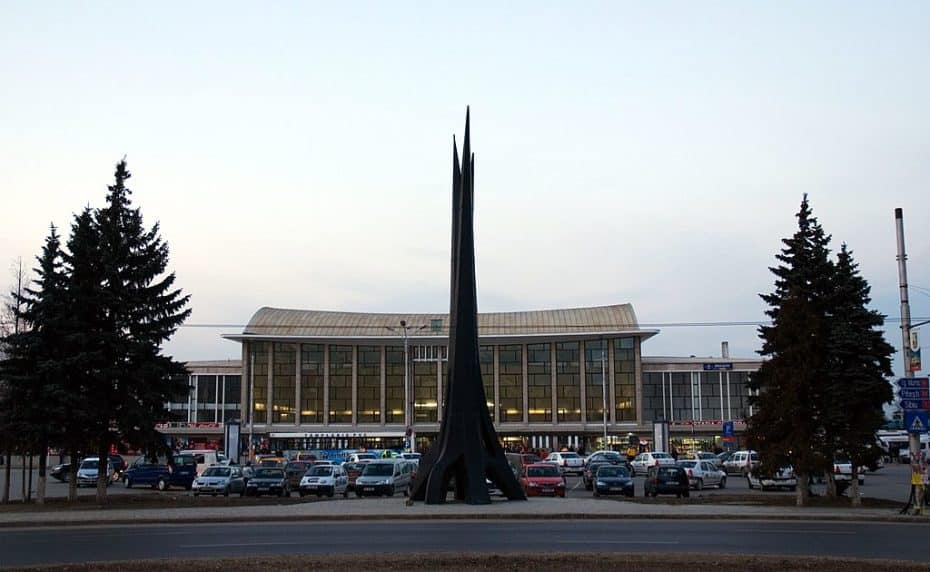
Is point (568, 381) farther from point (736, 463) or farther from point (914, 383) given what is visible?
point (914, 383)

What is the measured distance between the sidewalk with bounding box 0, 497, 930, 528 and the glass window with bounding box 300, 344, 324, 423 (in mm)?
69884

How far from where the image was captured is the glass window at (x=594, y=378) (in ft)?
Result: 328

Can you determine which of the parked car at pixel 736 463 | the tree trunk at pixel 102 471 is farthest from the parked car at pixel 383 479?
the parked car at pixel 736 463

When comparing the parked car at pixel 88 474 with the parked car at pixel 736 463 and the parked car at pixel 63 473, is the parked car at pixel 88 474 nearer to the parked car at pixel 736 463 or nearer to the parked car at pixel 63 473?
the parked car at pixel 63 473

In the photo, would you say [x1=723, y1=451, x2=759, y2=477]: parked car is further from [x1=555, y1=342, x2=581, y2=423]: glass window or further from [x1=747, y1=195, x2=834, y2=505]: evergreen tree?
[x1=555, y1=342, x2=581, y2=423]: glass window

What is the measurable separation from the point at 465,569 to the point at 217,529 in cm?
1144

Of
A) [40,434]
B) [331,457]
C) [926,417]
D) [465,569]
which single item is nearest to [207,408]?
[331,457]

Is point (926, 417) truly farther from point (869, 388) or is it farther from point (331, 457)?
point (331, 457)

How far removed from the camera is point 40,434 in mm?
33219

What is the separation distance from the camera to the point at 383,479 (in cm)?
3922

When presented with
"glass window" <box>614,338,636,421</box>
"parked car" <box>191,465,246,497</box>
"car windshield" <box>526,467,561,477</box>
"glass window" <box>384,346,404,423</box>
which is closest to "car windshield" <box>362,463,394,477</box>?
"parked car" <box>191,465,246,497</box>

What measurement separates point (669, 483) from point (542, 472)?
510 centimetres

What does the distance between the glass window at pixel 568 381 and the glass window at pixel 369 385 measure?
19.4 m

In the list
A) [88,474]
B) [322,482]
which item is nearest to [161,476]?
[88,474]
